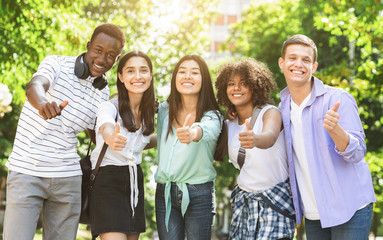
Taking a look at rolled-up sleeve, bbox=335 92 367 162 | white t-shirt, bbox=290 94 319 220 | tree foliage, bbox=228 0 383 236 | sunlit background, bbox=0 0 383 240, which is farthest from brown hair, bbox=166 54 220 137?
tree foliage, bbox=228 0 383 236

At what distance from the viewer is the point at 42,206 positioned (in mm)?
3998

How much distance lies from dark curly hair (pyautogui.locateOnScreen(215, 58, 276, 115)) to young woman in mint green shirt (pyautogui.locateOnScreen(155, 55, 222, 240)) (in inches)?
5.4

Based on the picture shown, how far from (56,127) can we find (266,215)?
1889mm

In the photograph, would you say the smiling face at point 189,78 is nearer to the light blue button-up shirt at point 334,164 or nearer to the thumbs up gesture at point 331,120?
the light blue button-up shirt at point 334,164


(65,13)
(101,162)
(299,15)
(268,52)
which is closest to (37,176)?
(101,162)

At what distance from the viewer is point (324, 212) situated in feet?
12.2

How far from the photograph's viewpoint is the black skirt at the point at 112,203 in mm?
4008

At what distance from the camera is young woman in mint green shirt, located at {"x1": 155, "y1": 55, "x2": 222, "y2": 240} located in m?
4.19

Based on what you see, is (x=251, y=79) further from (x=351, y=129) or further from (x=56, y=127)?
(x=56, y=127)

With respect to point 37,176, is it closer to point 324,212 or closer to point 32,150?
point 32,150

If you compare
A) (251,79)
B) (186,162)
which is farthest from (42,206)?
(251,79)

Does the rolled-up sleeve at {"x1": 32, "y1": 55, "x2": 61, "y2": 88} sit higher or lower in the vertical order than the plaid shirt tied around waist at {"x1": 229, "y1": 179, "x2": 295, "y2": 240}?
higher

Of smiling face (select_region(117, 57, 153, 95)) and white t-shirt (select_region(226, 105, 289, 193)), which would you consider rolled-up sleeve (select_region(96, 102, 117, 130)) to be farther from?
white t-shirt (select_region(226, 105, 289, 193))

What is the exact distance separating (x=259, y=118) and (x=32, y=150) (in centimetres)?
192
